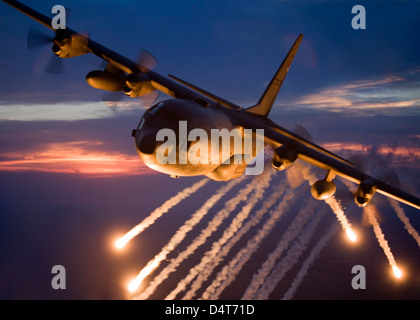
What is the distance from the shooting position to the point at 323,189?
20.6m

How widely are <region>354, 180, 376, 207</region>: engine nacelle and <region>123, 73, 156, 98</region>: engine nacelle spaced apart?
13.0m

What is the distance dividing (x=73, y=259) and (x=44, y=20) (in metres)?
154

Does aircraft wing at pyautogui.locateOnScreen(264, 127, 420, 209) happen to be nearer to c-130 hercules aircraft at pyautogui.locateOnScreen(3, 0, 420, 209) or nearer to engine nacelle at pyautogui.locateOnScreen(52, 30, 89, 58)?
c-130 hercules aircraft at pyautogui.locateOnScreen(3, 0, 420, 209)

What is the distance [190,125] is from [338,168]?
28.5ft

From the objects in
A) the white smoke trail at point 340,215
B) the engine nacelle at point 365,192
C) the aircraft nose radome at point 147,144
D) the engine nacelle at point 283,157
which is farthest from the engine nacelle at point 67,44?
the white smoke trail at point 340,215

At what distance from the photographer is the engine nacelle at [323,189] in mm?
20547

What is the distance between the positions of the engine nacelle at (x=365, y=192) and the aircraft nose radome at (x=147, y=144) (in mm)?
11190

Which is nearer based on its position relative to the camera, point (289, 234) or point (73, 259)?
point (289, 234)

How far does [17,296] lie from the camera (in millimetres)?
130250

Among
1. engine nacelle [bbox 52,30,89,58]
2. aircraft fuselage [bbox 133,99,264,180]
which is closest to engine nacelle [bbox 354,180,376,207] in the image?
aircraft fuselage [bbox 133,99,264,180]
